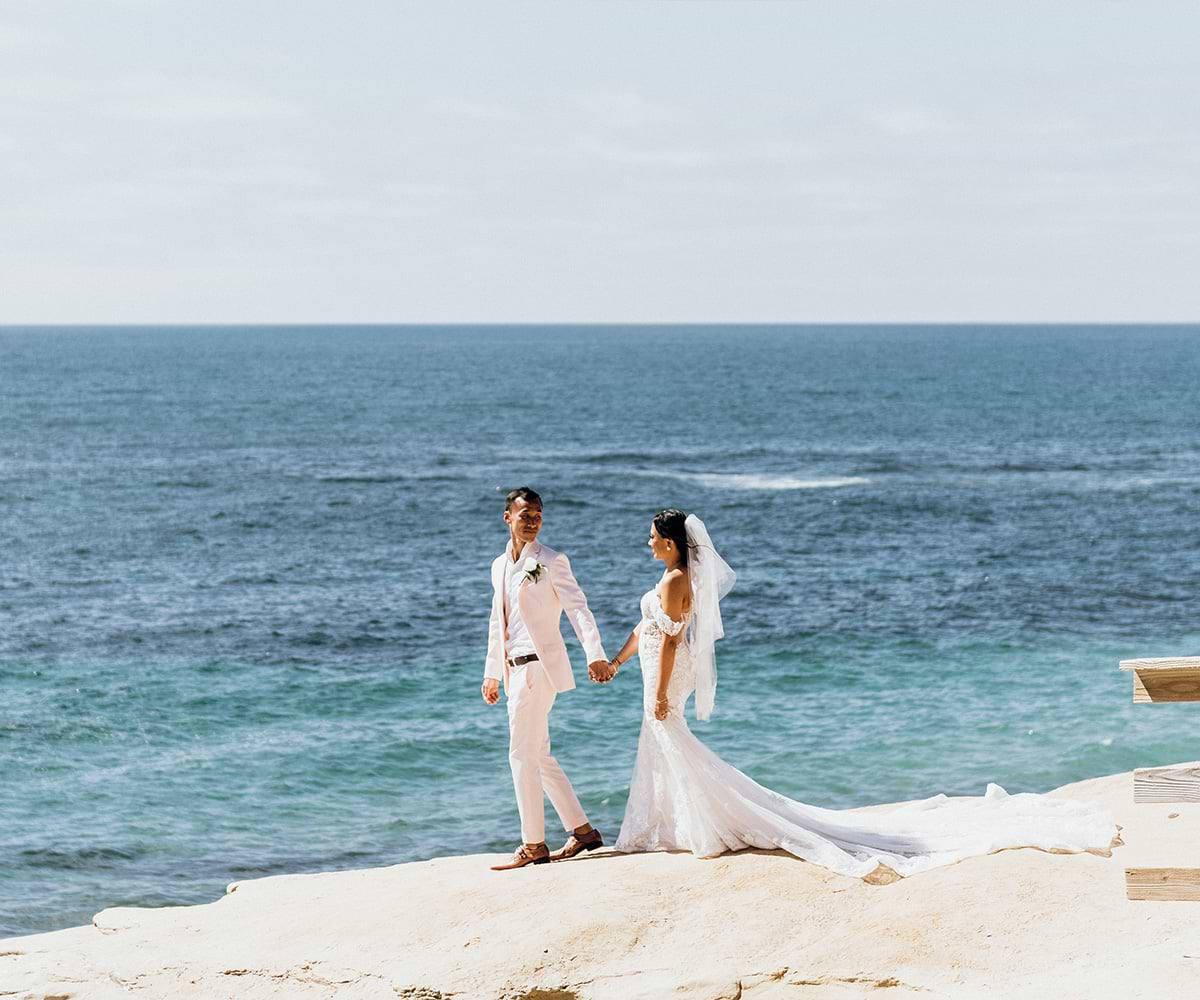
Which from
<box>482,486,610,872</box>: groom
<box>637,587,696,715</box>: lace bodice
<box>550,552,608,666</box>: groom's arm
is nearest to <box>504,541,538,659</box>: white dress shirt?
<box>482,486,610,872</box>: groom

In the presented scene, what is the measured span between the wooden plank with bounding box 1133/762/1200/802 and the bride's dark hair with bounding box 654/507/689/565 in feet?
13.0

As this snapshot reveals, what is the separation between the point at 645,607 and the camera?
1052 cm

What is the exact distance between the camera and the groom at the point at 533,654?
10.3 metres

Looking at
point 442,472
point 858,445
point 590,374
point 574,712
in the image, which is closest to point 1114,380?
point 590,374

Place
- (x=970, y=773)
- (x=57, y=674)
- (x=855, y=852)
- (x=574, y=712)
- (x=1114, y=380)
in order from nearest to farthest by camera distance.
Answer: (x=855, y=852) < (x=970, y=773) < (x=574, y=712) < (x=57, y=674) < (x=1114, y=380)

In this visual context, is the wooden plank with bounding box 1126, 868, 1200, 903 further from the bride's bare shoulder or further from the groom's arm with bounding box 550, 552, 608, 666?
the groom's arm with bounding box 550, 552, 608, 666

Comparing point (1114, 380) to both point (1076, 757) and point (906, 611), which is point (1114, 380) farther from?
point (1076, 757)

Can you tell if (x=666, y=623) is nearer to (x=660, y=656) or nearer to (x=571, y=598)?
(x=660, y=656)

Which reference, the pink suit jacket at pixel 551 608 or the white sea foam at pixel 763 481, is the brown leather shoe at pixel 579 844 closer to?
the pink suit jacket at pixel 551 608

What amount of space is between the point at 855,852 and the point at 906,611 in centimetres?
2020

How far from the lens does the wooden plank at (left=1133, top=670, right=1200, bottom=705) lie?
6734 mm

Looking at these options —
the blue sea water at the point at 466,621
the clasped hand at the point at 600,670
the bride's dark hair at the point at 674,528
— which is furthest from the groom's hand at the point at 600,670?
the blue sea water at the point at 466,621

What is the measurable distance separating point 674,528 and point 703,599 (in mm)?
600

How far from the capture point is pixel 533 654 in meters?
10.3
